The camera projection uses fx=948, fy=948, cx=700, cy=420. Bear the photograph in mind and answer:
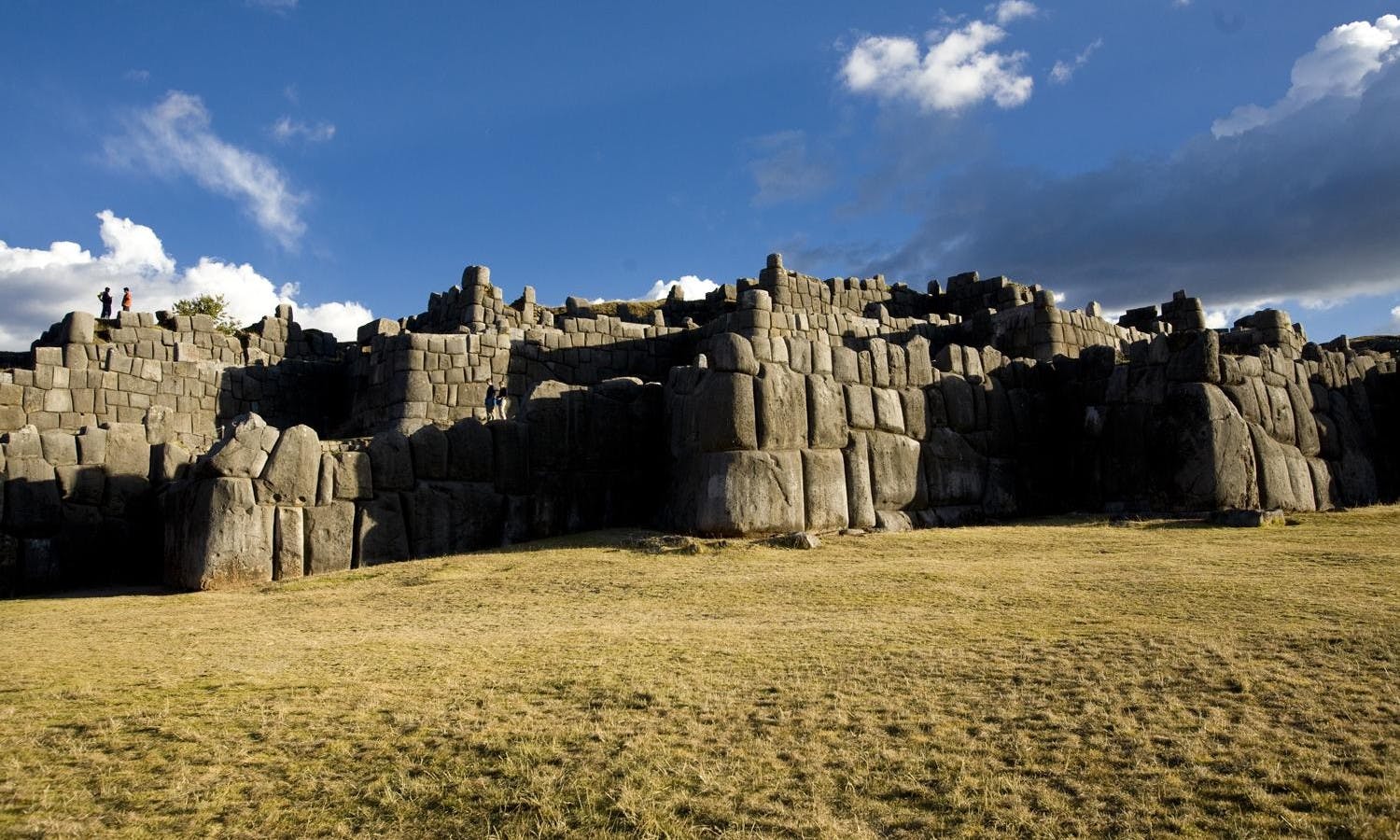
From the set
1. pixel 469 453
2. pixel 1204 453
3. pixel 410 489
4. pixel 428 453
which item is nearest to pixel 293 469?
pixel 410 489

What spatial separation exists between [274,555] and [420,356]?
31.5 feet

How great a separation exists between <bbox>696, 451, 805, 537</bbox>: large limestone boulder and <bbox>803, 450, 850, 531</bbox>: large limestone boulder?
0.29 m

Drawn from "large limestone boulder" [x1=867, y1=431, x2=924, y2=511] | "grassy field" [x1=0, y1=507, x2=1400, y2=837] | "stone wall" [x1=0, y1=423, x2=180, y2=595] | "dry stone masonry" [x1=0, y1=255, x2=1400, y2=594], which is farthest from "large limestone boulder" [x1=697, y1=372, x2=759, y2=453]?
"stone wall" [x1=0, y1=423, x2=180, y2=595]

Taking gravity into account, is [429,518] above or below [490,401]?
below

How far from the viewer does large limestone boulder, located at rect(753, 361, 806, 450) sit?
742 inches

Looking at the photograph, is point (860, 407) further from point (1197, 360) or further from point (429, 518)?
point (429, 518)

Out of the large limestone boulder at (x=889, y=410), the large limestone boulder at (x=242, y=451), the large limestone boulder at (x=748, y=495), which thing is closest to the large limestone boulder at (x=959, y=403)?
the large limestone boulder at (x=889, y=410)

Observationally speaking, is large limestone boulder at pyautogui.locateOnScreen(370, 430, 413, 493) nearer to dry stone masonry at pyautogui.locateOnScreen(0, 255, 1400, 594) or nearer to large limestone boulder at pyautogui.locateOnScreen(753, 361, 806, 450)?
dry stone masonry at pyautogui.locateOnScreen(0, 255, 1400, 594)

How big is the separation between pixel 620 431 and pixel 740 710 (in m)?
13.6

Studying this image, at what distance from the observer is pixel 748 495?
18.2 metres

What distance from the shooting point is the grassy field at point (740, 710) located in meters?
6.06

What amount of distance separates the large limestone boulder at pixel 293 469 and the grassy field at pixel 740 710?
10.1 feet

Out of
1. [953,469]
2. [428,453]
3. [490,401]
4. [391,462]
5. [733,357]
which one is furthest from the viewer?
[490,401]

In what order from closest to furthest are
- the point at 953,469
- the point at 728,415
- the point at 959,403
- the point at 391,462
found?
the point at 391,462 < the point at 728,415 < the point at 953,469 < the point at 959,403
